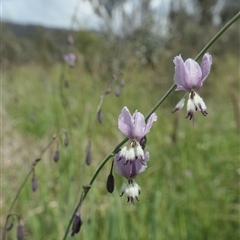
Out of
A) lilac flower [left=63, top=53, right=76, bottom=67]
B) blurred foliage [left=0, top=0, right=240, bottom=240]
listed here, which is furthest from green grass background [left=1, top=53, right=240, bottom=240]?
lilac flower [left=63, top=53, right=76, bottom=67]

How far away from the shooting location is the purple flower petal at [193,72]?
34.0 inches

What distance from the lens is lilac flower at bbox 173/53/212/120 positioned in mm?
852

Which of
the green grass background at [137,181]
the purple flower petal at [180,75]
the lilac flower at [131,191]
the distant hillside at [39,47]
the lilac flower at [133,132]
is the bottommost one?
the lilac flower at [131,191]

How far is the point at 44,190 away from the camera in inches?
94.9

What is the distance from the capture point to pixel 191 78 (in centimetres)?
86

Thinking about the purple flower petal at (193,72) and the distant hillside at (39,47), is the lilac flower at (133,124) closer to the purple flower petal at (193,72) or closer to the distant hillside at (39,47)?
the purple flower petal at (193,72)

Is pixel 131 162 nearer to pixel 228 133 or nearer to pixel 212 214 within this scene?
pixel 212 214

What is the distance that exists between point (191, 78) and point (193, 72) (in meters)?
0.02

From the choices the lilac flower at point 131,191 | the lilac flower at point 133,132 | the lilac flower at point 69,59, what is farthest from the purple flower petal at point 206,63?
the lilac flower at point 69,59

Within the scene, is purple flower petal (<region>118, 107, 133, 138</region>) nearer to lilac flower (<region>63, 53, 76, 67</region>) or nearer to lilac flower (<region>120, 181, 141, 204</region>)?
lilac flower (<region>120, 181, 141, 204</region>)

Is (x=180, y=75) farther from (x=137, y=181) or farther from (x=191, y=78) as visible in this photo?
(x=137, y=181)

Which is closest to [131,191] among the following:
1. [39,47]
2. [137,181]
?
[137,181]

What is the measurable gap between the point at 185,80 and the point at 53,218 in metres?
1.59

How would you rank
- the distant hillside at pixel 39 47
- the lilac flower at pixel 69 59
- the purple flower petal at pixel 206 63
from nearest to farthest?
the purple flower petal at pixel 206 63, the lilac flower at pixel 69 59, the distant hillside at pixel 39 47
